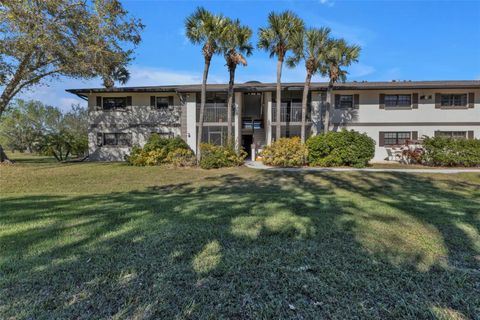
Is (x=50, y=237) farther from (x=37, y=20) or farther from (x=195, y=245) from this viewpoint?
(x=37, y=20)

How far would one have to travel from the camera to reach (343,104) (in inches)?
812

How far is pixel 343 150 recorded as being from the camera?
16422 millimetres

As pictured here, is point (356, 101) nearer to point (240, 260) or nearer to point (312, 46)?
point (312, 46)

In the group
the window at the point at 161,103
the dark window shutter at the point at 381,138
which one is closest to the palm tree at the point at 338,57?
the dark window shutter at the point at 381,138

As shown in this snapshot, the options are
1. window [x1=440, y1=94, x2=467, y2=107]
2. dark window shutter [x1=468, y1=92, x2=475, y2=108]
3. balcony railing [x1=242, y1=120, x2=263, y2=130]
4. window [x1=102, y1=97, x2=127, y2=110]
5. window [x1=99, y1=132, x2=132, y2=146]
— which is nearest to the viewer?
dark window shutter [x1=468, y1=92, x2=475, y2=108]

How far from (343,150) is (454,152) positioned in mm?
6338

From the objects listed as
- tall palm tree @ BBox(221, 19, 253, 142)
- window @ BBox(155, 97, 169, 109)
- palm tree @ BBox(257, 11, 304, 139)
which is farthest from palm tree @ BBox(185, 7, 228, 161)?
window @ BBox(155, 97, 169, 109)

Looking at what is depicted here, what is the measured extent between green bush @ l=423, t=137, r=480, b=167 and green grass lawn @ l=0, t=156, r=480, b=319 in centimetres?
1157

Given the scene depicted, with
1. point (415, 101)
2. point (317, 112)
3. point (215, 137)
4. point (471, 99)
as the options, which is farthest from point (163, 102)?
point (471, 99)

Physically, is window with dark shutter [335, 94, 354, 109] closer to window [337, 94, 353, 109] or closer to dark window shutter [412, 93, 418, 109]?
window [337, 94, 353, 109]

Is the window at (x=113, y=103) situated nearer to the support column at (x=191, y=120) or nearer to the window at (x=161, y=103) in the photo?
the window at (x=161, y=103)

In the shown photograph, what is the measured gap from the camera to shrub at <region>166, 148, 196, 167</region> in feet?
55.3

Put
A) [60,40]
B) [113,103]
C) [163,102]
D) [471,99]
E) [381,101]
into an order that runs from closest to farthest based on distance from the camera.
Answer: [60,40]
[471,99]
[381,101]
[163,102]
[113,103]

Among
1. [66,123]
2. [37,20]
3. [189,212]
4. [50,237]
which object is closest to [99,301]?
[50,237]
